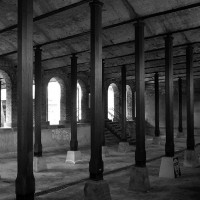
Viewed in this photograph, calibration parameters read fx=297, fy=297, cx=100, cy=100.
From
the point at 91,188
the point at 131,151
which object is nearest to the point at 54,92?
the point at 131,151

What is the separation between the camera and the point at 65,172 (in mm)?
12273

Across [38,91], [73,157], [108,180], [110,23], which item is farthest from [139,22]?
[73,157]

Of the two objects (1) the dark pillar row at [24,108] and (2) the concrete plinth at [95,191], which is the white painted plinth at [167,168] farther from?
(1) the dark pillar row at [24,108]

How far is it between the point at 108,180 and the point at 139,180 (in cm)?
191

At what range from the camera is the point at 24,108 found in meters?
5.22

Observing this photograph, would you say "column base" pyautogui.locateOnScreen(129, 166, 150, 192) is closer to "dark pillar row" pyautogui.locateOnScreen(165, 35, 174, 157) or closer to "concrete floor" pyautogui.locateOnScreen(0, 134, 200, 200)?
"concrete floor" pyautogui.locateOnScreen(0, 134, 200, 200)

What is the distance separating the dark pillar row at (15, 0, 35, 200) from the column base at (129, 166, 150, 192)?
4.54 m

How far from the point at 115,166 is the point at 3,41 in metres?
7.41

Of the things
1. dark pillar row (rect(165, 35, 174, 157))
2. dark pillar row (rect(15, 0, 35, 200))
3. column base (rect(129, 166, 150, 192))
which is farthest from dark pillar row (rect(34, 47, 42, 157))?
dark pillar row (rect(15, 0, 35, 200))

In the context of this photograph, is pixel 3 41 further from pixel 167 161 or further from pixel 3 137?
pixel 167 161

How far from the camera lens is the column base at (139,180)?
29.7ft

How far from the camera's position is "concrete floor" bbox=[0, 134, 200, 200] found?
8.67 metres

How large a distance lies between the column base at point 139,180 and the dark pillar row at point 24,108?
454 cm

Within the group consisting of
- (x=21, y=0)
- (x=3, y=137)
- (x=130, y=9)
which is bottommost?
(x=3, y=137)
